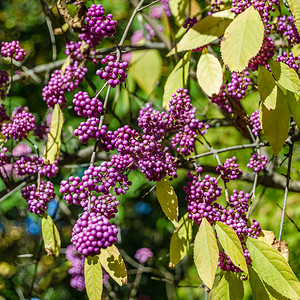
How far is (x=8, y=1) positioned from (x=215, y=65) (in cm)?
199

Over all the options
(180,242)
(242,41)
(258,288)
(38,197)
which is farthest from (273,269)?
(38,197)

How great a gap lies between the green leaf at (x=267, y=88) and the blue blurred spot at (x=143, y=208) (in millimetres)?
1627

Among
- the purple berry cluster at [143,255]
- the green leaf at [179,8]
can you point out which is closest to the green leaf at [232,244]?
the green leaf at [179,8]

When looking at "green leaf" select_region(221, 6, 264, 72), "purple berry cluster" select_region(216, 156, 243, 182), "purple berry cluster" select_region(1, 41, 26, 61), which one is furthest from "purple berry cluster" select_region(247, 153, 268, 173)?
"purple berry cluster" select_region(1, 41, 26, 61)

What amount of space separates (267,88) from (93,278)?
2.06 feet


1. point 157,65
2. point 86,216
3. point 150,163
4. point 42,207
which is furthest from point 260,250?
point 157,65

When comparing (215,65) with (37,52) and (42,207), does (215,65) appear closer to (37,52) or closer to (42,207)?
(42,207)

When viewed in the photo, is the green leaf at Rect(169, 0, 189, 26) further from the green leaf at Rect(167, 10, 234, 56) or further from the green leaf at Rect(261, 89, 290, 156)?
the green leaf at Rect(261, 89, 290, 156)

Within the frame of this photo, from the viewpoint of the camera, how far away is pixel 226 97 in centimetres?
146

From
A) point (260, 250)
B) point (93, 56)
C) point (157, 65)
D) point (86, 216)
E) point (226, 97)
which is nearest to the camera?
point (86, 216)

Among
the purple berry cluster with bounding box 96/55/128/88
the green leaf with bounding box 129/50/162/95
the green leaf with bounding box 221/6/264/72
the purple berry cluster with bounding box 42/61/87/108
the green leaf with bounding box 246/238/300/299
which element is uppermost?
the green leaf with bounding box 221/6/264/72

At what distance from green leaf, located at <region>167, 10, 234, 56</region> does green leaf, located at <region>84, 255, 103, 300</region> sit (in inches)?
24.7

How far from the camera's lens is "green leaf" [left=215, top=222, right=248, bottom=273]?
2.94ft

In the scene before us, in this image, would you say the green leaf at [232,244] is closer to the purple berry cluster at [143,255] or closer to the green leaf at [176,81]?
the green leaf at [176,81]
